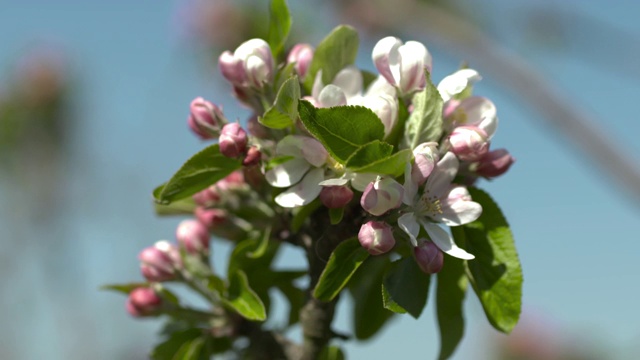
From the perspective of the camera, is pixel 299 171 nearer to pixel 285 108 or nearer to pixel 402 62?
pixel 285 108

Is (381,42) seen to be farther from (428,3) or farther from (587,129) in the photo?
(428,3)

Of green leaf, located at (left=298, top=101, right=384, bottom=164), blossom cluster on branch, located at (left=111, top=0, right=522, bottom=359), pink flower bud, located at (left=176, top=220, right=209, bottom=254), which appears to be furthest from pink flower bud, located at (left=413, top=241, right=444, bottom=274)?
pink flower bud, located at (left=176, top=220, right=209, bottom=254)

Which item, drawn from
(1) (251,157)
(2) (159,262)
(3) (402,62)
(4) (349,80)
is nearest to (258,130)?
(1) (251,157)

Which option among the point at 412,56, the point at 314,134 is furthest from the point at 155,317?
the point at 412,56

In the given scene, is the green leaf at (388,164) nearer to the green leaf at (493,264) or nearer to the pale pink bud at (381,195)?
the pale pink bud at (381,195)

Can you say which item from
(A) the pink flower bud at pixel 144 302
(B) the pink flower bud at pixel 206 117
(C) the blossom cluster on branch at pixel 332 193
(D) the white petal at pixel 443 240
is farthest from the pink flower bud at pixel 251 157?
(A) the pink flower bud at pixel 144 302

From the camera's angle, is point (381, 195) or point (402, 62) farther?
point (402, 62)
